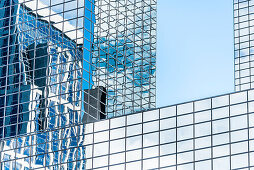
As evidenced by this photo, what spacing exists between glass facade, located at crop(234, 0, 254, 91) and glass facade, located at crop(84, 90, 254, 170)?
3515cm

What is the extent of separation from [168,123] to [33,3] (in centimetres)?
2599

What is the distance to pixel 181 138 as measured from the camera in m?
70.7

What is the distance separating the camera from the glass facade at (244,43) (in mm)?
106750

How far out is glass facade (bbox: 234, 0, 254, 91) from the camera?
106750 millimetres

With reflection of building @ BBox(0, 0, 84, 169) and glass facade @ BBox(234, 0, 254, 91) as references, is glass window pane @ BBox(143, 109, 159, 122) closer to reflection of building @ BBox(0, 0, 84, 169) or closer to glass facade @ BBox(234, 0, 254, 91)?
reflection of building @ BBox(0, 0, 84, 169)

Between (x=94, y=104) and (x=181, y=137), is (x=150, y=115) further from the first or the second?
(x=94, y=104)

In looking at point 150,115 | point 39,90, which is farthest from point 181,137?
point 39,90

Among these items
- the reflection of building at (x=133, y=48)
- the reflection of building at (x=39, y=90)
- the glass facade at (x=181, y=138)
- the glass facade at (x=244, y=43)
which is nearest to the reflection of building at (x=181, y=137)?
the glass facade at (x=181, y=138)

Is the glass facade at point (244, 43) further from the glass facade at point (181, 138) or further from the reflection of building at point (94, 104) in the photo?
the glass facade at point (181, 138)

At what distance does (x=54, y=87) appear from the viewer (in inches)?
3305

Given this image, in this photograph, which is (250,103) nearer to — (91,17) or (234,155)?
(234,155)

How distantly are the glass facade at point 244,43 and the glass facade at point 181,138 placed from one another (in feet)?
115

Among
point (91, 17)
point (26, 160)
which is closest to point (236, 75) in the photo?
point (91, 17)

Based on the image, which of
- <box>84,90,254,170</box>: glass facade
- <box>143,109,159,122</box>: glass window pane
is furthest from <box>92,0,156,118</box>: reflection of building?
<box>143,109,159,122</box>: glass window pane
